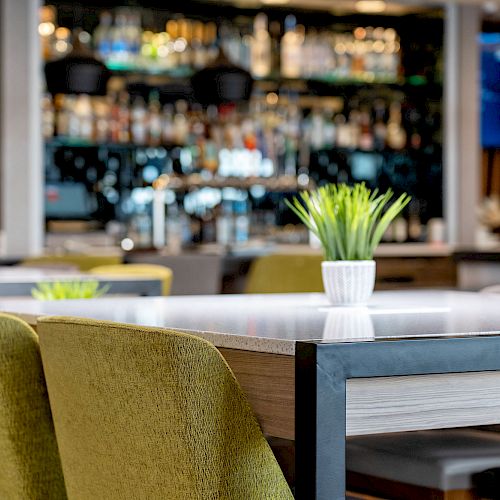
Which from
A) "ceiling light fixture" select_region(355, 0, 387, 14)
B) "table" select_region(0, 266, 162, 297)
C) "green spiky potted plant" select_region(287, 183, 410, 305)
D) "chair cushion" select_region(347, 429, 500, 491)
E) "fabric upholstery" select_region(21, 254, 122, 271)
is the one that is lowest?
"chair cushion" select_region(347, 429, 500, 491)

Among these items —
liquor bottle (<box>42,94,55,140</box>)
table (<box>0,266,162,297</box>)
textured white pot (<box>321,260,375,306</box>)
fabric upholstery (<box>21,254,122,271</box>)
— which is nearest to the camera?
textured white pot (<box>321,260,375,306</box>)

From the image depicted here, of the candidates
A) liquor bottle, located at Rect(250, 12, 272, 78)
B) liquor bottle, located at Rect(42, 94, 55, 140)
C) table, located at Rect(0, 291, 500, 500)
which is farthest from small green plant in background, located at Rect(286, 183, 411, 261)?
liquor bottle, located at Rect(250, 12, 272, 78)

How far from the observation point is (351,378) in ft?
4.83

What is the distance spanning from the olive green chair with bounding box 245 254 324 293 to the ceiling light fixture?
3834mm

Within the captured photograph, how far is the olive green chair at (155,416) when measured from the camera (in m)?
1.41

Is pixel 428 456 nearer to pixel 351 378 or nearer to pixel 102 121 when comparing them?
pixel 351 378

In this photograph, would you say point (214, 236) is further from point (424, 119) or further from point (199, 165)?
point (424, 119)

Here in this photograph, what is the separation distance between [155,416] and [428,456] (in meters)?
0.71

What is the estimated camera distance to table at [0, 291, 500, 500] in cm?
146

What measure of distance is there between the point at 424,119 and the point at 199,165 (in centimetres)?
182

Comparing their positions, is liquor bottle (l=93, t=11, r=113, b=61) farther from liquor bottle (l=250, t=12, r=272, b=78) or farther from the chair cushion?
the chair cushion

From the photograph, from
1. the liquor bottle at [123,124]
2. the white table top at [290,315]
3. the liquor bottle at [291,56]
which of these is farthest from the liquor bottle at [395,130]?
the white table top at [290,315]

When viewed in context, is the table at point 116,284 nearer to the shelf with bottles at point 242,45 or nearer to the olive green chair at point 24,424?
the olive green chair at point 24,424

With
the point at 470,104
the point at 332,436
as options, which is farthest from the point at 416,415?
the point at 470,104
